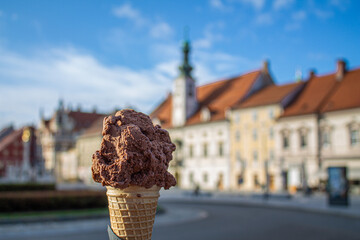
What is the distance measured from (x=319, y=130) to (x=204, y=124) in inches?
677

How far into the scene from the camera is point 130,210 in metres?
4.14

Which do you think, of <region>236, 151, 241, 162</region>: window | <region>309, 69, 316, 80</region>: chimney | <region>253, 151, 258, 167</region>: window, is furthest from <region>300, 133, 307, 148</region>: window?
<region>309, 69, 316, 80</region>: chimney

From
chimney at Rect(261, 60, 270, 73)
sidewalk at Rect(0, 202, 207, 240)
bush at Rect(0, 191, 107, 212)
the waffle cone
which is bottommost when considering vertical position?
sidewalk at Rect(0, 202, 207, 240)

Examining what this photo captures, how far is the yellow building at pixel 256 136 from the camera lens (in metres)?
46.5

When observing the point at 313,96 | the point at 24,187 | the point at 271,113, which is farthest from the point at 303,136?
the point at 24,187

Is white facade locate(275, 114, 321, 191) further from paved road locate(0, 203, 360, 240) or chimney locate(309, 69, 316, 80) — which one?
paved road locate(0, 203, 360, 240)

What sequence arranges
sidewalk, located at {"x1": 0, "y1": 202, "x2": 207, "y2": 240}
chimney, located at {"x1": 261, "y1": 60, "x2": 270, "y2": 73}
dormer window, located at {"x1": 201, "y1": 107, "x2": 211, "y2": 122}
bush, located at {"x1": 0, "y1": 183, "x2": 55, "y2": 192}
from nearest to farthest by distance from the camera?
sidewalk, located at {"x1": 0, "y1": 202, "x2": 207, "y2": 240}
bush, located at {"x1": 0, "y1": 183, "x2": 55, "y2": 192}
dormer window, located at {"x1": 201, "y1": 107, "x2": 211, "y2": 122}
chimney, located at {"x1": 261, "y1": 60, "x2": 270, "y2": 73}

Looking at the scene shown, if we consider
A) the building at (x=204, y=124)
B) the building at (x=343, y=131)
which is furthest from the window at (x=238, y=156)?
the building at (x=343, y=131)

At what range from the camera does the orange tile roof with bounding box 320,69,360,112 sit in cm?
4050

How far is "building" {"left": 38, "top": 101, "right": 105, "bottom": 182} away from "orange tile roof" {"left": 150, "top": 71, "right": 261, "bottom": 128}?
32750mm

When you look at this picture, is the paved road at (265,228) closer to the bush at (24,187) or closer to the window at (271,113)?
the bush at (24,187)

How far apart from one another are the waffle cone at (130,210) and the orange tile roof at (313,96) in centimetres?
4090

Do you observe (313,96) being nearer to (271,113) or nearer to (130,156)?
(271,113)

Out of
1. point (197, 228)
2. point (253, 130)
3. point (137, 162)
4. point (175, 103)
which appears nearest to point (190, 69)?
point (175, 103)
